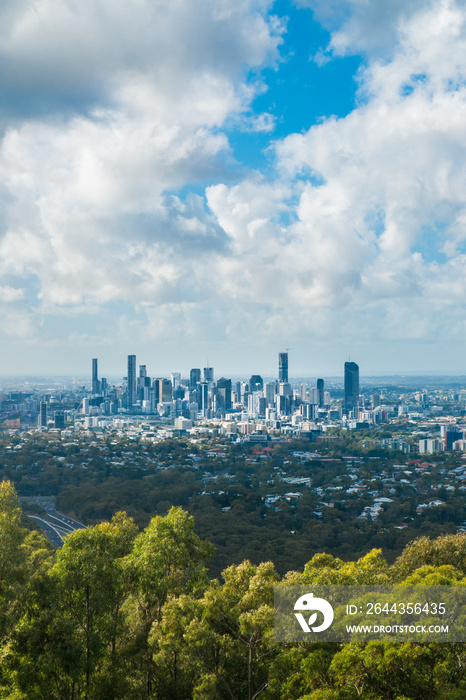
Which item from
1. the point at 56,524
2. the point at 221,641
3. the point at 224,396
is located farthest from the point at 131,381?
the point at 221,641

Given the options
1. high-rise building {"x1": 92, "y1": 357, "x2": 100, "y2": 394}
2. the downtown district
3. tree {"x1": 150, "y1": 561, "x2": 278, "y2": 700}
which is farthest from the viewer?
high-rise building {"x1": 92, "y1": 357, "x2": 100, "y2": 394}

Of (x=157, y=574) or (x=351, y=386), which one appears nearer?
(x=157, y=574)

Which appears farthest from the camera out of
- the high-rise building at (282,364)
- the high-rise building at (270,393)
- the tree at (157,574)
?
the high-rise building at (282,364)

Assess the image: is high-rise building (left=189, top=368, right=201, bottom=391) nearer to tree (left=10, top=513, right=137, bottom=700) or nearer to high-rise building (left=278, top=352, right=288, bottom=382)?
high-rise building (left=278, top=352, right=288, bottom=382)

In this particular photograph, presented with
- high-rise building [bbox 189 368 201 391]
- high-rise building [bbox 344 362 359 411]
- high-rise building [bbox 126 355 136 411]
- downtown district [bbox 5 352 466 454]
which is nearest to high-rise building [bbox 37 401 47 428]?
downtown district [bbox 5 352 466 454]

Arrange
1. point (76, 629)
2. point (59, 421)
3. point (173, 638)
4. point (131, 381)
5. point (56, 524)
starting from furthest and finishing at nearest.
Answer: point (131, 381), point (59, 421), point (56, 524), point (76, 629), point (173, 638)

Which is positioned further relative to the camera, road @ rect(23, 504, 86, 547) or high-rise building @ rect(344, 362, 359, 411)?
high-rise building @ rect(344, 362, 359, 411)

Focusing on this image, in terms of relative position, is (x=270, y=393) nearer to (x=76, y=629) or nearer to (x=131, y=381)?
(x=131, y=381)

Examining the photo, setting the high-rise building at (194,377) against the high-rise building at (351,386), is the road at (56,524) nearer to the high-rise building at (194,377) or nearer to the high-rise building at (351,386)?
the high-rise building at (351,386)

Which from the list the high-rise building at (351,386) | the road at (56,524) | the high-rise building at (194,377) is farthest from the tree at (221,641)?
the high-rise building at (194,377)
